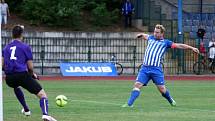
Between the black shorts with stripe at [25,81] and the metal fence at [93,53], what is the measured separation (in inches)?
996

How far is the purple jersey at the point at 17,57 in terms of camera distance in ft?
49.0

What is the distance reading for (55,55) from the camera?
134 feet

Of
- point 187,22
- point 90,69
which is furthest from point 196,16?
point 90,69

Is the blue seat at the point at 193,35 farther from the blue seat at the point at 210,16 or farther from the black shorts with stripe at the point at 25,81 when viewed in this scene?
the black shorts with stripe at the point at 25,81

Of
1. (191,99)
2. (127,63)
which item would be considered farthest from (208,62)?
(191,99)

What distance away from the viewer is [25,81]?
586 inches

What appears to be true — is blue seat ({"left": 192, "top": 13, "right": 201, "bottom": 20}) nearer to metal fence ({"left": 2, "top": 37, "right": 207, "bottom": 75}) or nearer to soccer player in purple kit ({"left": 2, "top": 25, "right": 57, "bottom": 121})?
metal fence ({"left": 2, "top": 37, "right": 207, "bottom": 75})

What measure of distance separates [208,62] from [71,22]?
350 inches

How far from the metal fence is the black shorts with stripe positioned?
25298mm

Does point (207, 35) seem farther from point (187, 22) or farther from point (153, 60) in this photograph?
point (153, 60)

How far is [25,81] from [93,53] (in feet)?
86.4

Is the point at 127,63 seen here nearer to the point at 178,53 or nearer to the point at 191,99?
the point at 178,53

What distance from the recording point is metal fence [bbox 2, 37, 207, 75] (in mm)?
40656

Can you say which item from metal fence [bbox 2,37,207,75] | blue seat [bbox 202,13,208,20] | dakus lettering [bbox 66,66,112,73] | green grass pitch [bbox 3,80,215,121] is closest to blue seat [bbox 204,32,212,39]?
blue seat [bbox 202,13,208,20]
